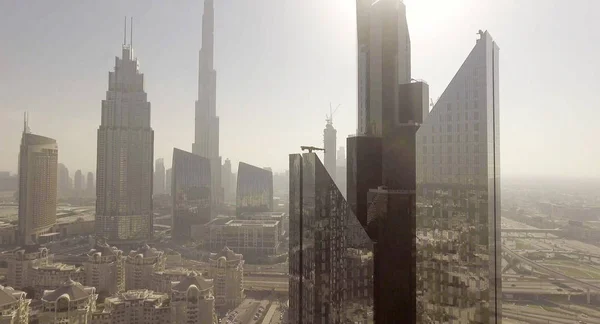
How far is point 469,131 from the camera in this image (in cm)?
406

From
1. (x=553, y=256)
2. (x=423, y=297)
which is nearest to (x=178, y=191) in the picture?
(x=553, y=256)

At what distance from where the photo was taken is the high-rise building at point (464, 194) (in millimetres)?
4008

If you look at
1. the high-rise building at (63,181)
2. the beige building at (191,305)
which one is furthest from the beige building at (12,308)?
the high-rise building at (63,181)

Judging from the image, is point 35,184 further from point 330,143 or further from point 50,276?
point 330,143

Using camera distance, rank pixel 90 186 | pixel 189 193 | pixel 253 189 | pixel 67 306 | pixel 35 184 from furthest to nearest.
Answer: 1. pixel 253 189
2. pixel 90 186
3. pixel 189 193
4. pixel 35 184
5. pixel 67 306

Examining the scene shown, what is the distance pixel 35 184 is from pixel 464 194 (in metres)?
18.1

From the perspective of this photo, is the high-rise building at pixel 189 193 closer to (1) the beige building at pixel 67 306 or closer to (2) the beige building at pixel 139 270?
(2) the beige building at pixel 139 270

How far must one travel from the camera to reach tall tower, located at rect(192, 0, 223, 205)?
27359mm

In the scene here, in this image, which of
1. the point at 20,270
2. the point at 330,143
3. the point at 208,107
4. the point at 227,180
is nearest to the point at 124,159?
the point at 20,270

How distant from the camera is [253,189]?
23.4 meters

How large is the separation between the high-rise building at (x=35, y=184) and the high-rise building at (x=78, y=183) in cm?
463

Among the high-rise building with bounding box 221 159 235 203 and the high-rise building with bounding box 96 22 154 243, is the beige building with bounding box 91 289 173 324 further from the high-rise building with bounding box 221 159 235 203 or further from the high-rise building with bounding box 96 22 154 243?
the high-rise building with bounding box 221 159 235 203

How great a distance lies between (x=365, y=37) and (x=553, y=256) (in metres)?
6.48

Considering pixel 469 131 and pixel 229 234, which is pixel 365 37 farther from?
pixel 229 234
